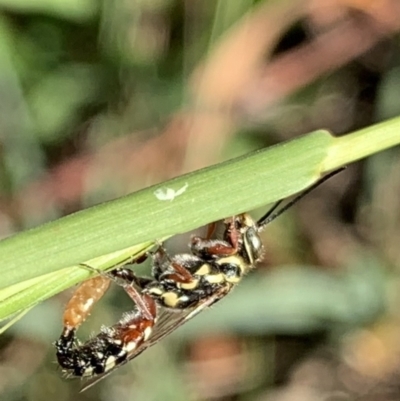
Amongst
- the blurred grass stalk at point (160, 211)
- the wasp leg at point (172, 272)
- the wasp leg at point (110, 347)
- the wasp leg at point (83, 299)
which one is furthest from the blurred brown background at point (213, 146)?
the blurred grass stalk at point (160, 211)

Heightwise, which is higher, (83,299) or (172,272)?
(172,272)

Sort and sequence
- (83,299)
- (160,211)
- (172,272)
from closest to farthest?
(160,211), (83,299), (172,272)

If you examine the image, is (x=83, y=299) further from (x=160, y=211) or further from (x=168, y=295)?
(x=160, y=211)

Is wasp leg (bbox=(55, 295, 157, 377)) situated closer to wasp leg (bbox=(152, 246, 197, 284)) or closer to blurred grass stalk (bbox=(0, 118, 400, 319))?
wasp leg (bbox=(152, 246, 197, 284))

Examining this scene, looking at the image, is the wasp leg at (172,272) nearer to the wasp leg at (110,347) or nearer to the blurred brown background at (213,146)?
the wasp leg at (110,347)

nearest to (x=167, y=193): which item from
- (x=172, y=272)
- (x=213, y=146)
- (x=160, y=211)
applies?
(x=160, y=211)

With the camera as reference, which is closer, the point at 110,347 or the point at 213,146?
the point at 110,347
